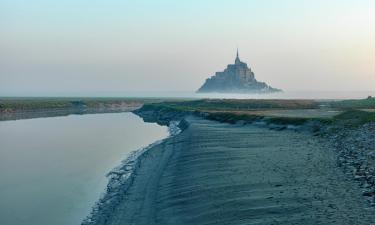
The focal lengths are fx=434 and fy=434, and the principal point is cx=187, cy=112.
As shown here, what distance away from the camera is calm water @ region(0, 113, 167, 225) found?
21.4 metres

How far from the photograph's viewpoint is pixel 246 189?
19.9 m

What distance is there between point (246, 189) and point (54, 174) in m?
17.0

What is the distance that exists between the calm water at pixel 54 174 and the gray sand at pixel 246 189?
2.92m

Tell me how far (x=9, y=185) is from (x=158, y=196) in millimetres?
11165

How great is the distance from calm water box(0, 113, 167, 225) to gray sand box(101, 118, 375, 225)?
9.58ft

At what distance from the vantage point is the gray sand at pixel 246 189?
15.6 meters

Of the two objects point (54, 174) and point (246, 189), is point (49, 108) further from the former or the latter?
point (246, 189)

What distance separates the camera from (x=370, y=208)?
14891 mm

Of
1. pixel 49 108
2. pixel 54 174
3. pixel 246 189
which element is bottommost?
pixel 54 174

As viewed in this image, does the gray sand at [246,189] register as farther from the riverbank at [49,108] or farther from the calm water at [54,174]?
the riverbank at [49,108]

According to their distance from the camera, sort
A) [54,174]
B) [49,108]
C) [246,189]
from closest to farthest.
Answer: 1. [246,189]
2. [54,174]
3. [49,108]

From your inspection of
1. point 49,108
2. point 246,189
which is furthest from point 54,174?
point 49,108

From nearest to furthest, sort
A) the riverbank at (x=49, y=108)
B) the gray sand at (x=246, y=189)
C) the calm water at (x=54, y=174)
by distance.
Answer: the gray sand at (x=246, y=189)
the calm water at (x=54, y=174)
the riverbank at (x=49, y=108)

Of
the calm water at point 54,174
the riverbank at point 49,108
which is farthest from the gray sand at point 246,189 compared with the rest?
the riverbank at point 49,108
